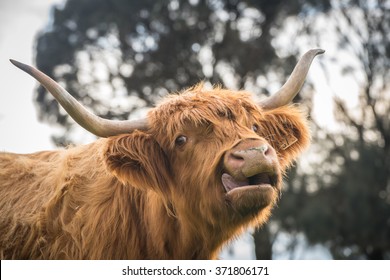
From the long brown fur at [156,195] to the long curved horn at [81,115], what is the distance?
0.06 m

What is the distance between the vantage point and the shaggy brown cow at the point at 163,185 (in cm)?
273

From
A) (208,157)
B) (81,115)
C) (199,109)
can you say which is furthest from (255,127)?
(81,115)

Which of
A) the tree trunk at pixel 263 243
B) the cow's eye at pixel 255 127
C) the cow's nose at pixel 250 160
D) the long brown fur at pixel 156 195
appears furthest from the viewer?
the tree trunk at pixel 263 243

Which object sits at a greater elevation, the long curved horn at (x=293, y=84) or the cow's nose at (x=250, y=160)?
the long curved horn at (x=293, y=84)

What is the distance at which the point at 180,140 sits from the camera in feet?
9.66

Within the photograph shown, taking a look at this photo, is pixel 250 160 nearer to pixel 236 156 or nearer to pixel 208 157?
pixel 236 156

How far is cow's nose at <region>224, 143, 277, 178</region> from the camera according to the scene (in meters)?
2.45

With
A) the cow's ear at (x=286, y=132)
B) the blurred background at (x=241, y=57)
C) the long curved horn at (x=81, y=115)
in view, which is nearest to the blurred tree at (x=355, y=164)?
the blurred background at (x=241, y=57)

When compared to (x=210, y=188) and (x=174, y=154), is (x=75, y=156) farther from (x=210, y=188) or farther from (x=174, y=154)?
(x=210, y=188)

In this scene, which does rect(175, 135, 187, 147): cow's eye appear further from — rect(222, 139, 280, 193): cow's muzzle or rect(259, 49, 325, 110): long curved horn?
rect(259, 49, 325, 110): long curved horn

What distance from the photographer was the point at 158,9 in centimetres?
962

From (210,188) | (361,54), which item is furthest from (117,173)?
(361,54)

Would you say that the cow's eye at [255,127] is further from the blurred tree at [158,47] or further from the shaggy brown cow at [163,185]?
the blurred tree at [158,47]
